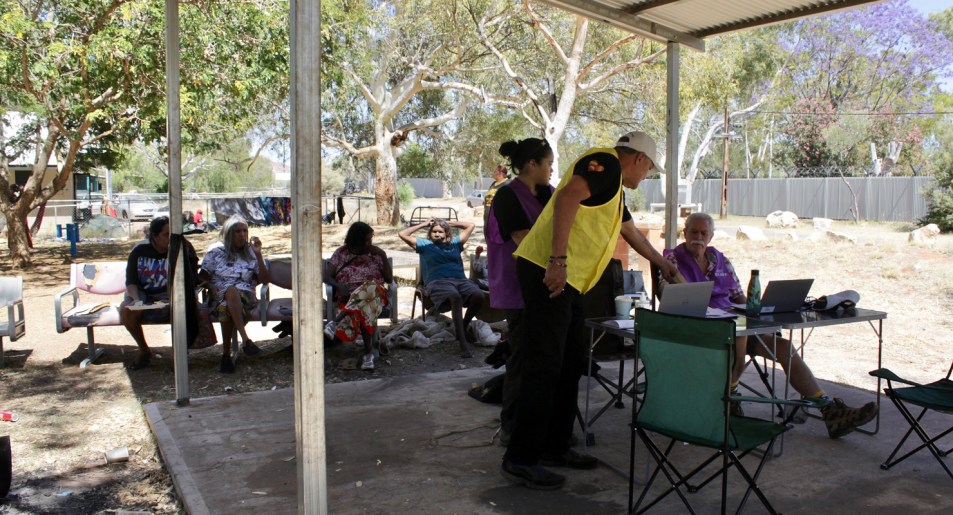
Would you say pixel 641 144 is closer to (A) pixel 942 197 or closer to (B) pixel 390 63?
(B) pixel 390 63

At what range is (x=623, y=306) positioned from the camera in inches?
179

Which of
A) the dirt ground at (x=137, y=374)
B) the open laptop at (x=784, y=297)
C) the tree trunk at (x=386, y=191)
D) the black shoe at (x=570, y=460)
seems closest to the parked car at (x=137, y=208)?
the tree trunk at (x=386, y=191)

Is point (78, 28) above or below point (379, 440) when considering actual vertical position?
above

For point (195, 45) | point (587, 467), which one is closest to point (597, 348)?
point (587, 467)

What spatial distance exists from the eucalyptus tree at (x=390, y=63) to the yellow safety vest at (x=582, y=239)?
1080 centimetres

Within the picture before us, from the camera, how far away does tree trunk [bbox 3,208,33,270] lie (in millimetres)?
15570

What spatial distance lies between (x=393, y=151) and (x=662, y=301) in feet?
71.9

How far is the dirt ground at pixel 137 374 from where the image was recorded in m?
4.24

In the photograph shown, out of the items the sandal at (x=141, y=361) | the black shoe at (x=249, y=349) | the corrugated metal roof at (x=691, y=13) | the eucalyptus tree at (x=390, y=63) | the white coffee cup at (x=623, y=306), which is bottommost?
the sandal at (x=141, y=361)

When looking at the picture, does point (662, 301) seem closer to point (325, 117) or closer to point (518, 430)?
point (518, 430)

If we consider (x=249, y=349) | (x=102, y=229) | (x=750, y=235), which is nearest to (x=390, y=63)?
(x=102, y=229)

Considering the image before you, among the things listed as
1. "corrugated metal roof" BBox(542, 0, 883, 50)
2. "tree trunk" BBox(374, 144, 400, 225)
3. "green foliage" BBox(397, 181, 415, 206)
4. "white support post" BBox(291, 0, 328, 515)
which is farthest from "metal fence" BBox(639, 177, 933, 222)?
"white support post" BBox(291, 0, 328, 515)

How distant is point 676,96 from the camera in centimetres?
606

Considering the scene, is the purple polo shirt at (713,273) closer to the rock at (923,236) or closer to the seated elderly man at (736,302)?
the seated elderly man at (736,302)
